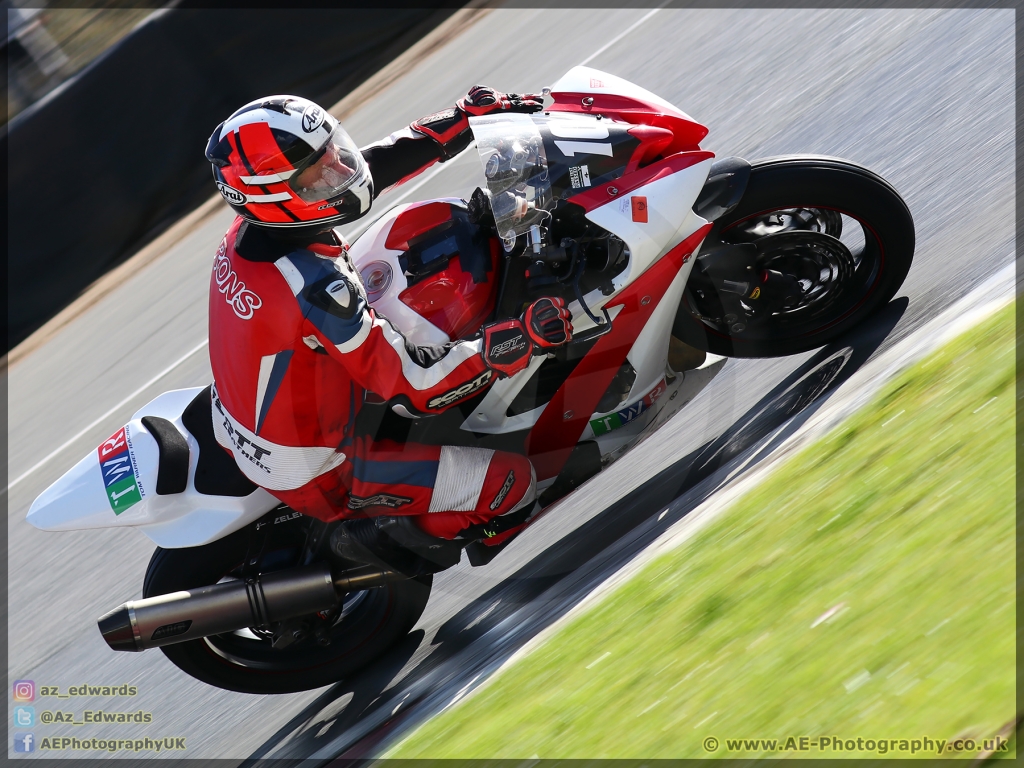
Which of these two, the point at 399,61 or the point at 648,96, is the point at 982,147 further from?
the point at 399,61

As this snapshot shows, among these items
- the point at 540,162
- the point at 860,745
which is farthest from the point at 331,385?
the point at 860,745

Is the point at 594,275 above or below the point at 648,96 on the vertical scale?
below

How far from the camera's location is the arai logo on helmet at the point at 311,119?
3424mm

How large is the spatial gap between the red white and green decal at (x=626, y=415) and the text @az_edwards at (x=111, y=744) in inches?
93.4

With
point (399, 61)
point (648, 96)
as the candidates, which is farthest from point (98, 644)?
point (399, 61)

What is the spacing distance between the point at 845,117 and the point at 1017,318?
2558 mm

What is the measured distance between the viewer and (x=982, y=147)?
4.91m

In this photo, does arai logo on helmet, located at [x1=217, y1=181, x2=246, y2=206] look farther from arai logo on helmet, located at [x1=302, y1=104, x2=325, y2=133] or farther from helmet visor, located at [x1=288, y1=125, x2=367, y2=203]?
arai logo on helmet, located at [x1=302, y1=104, x2=325, y2=133]

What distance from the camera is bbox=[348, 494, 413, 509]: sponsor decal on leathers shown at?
3.94 m

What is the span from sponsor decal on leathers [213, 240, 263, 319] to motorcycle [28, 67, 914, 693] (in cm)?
50

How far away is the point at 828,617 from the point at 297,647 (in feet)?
8.02

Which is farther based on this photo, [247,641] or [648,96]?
[247,641]

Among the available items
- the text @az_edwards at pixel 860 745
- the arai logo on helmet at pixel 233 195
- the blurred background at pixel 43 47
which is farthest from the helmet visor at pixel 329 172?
the blurred background at pixel 43 47

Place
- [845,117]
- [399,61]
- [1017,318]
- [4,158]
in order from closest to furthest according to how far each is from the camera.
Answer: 1. [1017,318]
2. [845,117]
3. [4,158]
4. [399,61]
